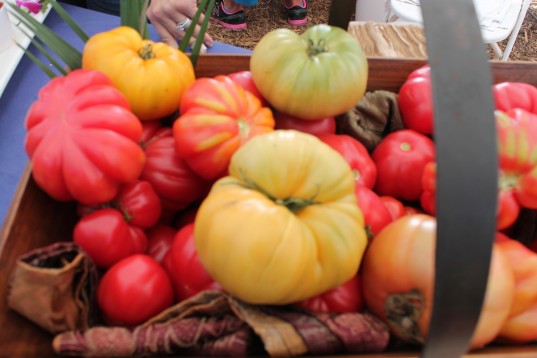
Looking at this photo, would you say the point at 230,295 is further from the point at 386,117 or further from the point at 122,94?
the point at 386,117

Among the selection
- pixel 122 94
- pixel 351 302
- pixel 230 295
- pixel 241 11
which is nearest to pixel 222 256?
pixel 230 295

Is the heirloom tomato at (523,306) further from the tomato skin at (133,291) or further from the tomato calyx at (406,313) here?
the tomato skin at (133,291)

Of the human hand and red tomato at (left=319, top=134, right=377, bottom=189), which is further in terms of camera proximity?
the human hand

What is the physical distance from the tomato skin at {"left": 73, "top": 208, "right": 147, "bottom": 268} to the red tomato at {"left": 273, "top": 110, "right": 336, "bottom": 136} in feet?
0.87

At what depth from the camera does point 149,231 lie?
0.66m

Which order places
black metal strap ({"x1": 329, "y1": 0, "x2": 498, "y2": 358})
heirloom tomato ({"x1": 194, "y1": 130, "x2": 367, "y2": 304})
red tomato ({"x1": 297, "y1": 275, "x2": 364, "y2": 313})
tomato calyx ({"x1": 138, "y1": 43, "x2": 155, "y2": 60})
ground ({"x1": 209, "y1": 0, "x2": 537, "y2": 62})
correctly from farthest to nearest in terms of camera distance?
ground ({"x1": 209, "y1": 0, "x2": 537, "y2": 62}), tomato calyx ({"x1": 138, "y1": 43, "x2": 155, "y2": 60}), red tomato ({"x1": 297, "y1": 275, "x2": 364, "y2": 313}), heirloom tomato ({"x1": 194, "y1": 130, "x2": 367, "y2": 304}), black metal strap ({"x1": 329, "y1": 0, "x2": 498, "y2": 358})

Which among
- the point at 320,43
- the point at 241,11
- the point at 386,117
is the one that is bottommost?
the point at 241,11

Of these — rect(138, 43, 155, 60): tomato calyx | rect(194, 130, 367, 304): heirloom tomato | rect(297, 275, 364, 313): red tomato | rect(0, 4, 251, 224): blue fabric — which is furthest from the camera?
rect(0, 4, 251, 224): blue fabric

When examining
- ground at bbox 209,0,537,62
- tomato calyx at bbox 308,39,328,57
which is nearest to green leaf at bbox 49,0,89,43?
tomato calyx at bbox 308,39,328,57

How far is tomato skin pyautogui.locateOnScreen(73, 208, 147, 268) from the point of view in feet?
1.87

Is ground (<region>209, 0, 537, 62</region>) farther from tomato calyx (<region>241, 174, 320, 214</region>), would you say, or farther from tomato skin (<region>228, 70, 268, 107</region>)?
tomato calyx (<region>241, 174, 320, 214</region>)

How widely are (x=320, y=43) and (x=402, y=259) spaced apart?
0.32 metres

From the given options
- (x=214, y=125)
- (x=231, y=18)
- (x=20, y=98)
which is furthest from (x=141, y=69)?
(x=231, y=18)

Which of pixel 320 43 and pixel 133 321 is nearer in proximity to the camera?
pixel 133 321
